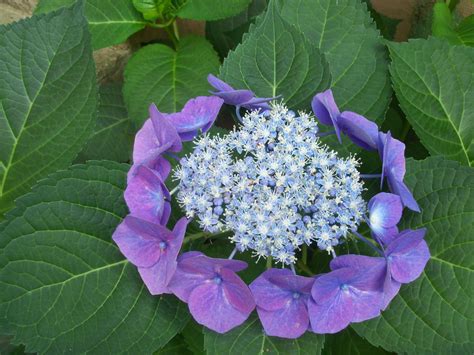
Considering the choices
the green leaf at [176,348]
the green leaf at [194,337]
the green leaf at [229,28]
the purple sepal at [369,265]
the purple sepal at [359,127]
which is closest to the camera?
the purple sepal at [369,265]

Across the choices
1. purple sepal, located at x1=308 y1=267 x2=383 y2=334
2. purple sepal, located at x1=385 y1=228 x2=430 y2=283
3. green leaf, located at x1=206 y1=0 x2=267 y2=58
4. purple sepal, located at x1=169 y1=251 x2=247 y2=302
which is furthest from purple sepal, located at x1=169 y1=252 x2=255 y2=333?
green leaf, located at x1=206 y1=0 x2=267 y2=58

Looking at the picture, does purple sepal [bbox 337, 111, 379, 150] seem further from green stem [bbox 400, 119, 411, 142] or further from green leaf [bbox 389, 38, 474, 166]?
green stem [bbox 400, 119, 411, 142]

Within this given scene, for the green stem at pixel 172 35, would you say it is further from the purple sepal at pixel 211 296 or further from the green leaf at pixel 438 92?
the purple sepal at pixel 211 296

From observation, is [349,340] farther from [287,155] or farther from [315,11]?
[315,11]

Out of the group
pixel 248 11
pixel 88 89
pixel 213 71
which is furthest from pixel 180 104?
pixel 248 11

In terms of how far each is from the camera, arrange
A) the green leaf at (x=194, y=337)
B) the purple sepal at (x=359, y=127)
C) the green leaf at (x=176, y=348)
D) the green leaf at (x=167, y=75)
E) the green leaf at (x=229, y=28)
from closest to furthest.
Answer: the purple sepal at (x=359, y=127), the green leaf at (x=194, y=337), the green leaf at (x=176, y=348), the green leaf at (x=167, y=75), the green leaf at (x=229, y=28)

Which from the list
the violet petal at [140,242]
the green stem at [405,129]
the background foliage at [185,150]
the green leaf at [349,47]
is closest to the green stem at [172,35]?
the background foliage at [185,150]
